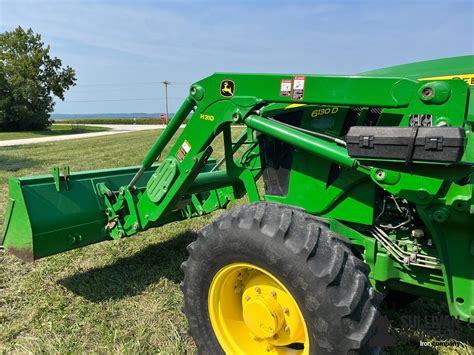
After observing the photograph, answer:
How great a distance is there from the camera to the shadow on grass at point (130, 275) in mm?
3657

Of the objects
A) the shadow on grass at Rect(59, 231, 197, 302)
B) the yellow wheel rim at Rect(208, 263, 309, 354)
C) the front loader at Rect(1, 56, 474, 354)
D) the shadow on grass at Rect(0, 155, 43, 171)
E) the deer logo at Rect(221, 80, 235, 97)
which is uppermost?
the deer logo at Rect(221, 80, 235, 97)

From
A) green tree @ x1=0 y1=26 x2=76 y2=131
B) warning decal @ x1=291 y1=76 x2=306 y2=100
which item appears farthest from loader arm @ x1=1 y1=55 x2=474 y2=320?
green tree @ x1=0 y1=26 x2=76 y2=131

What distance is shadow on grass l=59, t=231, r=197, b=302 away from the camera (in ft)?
12.0

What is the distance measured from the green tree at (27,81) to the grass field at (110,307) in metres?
38.3

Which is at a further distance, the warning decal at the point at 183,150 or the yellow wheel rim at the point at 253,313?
the warning decal at the point at 183,150

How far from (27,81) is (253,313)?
41382 millimetres

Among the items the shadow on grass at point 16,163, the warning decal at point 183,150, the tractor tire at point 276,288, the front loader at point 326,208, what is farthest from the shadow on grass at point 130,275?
the shadow on grass at point 16,163

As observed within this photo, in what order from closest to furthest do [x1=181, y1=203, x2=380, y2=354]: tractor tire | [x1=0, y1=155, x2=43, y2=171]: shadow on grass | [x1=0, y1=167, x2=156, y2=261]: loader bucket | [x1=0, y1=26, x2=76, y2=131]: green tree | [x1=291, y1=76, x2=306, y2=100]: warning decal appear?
1. [x1=181, y1=203, x2=380, y2=354]: tractor tire
2. [x1=291, y1=76, x2=306, y2=100]: warning decal
3. [x1=0, y1=167, x2=156, y2=261]: loader bucket
4. [x1=0, y1=155, x2=43, y2=171]: shadow on grass
5. [x1=0, y1=26, x2=76, y2=131]: green tree

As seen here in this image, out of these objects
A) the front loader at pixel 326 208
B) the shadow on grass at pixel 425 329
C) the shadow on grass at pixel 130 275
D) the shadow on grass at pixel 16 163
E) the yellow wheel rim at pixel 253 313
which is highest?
the front loader at pixel 326 208

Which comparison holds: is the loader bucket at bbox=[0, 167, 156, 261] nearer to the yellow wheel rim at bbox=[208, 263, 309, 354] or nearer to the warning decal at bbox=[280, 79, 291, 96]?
the yellow wheel rim at bbox=[208, 263, 309, 354]

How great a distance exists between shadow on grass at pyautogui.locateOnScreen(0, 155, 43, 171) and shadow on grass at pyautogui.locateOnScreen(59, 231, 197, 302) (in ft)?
26.3

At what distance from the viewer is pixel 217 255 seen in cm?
238

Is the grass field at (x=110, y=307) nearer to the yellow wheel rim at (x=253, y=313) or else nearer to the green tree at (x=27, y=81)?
the yellow wheel rim at (x=253, y=313)

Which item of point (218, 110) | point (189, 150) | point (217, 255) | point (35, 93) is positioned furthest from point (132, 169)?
point (35, 93)
